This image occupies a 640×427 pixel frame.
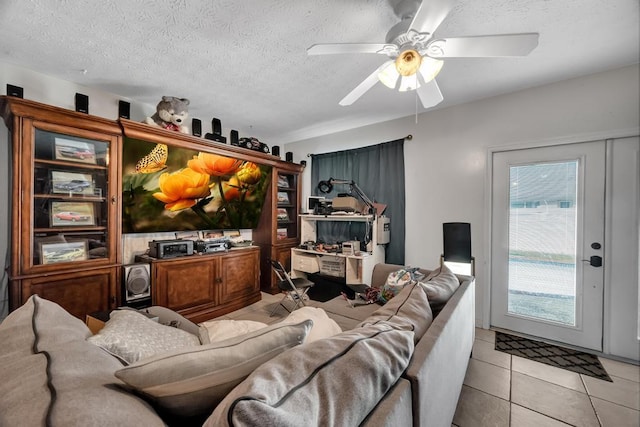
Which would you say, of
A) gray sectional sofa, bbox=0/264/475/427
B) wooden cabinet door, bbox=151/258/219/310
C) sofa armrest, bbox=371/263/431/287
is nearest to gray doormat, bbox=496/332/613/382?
sofa armrest, bbox=371/263/431/287

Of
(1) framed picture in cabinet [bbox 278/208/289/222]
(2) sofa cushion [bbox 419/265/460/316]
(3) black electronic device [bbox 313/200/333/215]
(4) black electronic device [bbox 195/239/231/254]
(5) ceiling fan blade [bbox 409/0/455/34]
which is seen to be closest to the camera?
(5) ceiling fan blade [bbox 409/0/455/34]

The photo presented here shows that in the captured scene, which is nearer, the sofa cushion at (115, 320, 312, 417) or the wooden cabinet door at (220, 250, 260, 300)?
the sofa cushion at (115, 320, 312, 417)

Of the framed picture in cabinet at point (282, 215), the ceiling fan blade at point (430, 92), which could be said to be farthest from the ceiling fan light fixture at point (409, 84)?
the framed picture in cabinet at point (282, 215)

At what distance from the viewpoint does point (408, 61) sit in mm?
1422

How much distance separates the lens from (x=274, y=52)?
1.98m

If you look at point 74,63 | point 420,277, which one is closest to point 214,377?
point 420,277

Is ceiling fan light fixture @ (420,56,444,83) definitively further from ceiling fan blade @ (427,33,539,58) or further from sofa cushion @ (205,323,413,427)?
sofa cushion @ (205,323,413,427)

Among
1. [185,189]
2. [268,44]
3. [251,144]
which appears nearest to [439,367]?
[268,44]

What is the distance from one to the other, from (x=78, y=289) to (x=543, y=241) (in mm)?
4203

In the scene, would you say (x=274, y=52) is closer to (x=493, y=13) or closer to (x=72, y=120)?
(x=493, y=13)

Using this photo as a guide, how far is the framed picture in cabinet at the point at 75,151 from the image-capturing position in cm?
212

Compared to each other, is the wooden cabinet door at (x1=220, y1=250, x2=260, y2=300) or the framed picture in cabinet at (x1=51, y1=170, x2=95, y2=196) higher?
the framed picture in cabinet at (x1=51, y1=170, x2=95, y2=196)

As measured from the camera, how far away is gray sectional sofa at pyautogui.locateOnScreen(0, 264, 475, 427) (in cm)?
51

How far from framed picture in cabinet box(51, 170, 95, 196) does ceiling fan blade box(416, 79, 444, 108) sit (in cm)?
286
